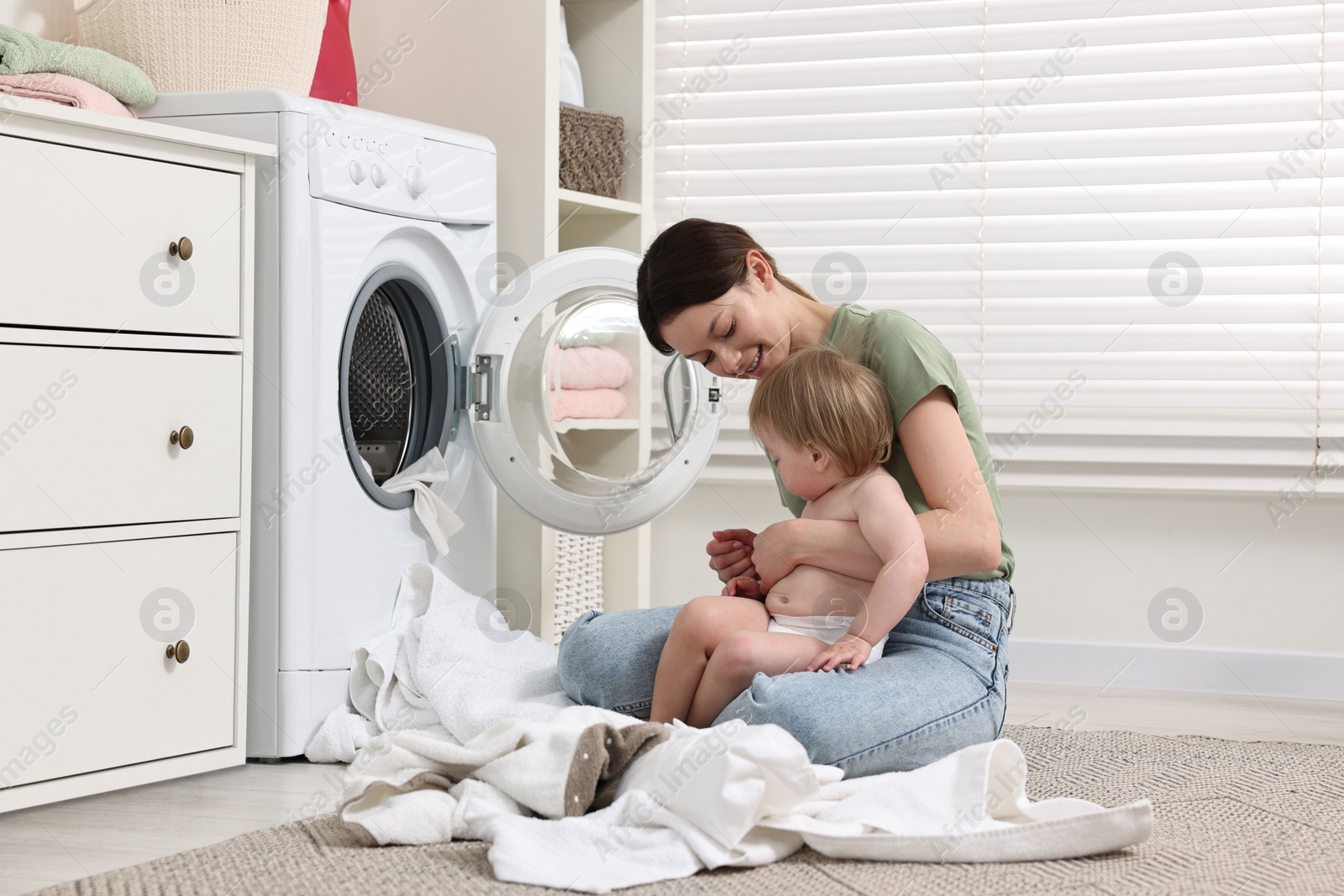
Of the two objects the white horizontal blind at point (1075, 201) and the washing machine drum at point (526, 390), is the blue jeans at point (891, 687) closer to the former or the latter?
the washing machine drum at point (526, 390)

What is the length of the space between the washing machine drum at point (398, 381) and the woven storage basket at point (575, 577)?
1.33 ft

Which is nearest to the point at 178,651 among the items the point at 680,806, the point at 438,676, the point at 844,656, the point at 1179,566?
the point at 438,676

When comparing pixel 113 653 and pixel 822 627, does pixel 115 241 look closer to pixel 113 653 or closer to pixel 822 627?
pixel 113 653

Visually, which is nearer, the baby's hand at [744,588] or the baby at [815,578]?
the baby at [815,578]

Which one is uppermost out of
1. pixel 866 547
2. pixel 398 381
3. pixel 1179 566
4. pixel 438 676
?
pixel 398 381

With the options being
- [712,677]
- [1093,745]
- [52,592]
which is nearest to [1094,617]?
[1093,745]

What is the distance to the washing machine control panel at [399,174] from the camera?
1.71 meters

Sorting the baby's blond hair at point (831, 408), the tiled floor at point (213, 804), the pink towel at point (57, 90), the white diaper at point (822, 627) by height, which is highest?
the pink towel at point (57, 90)

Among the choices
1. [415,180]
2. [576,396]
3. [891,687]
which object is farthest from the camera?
[576,396]

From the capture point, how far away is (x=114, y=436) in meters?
1.48

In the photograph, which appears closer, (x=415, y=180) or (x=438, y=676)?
(x=438, y=676)

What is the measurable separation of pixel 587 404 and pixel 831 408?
745 mm

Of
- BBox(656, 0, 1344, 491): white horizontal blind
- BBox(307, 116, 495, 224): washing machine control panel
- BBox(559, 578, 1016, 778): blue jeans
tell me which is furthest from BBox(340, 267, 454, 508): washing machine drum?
BBox(656, 0, 1344, 491): white horizontal blind

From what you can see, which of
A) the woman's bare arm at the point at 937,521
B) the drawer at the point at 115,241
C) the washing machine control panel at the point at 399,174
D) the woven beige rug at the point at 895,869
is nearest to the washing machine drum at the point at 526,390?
the washing machine control panel at the point at 399,174
